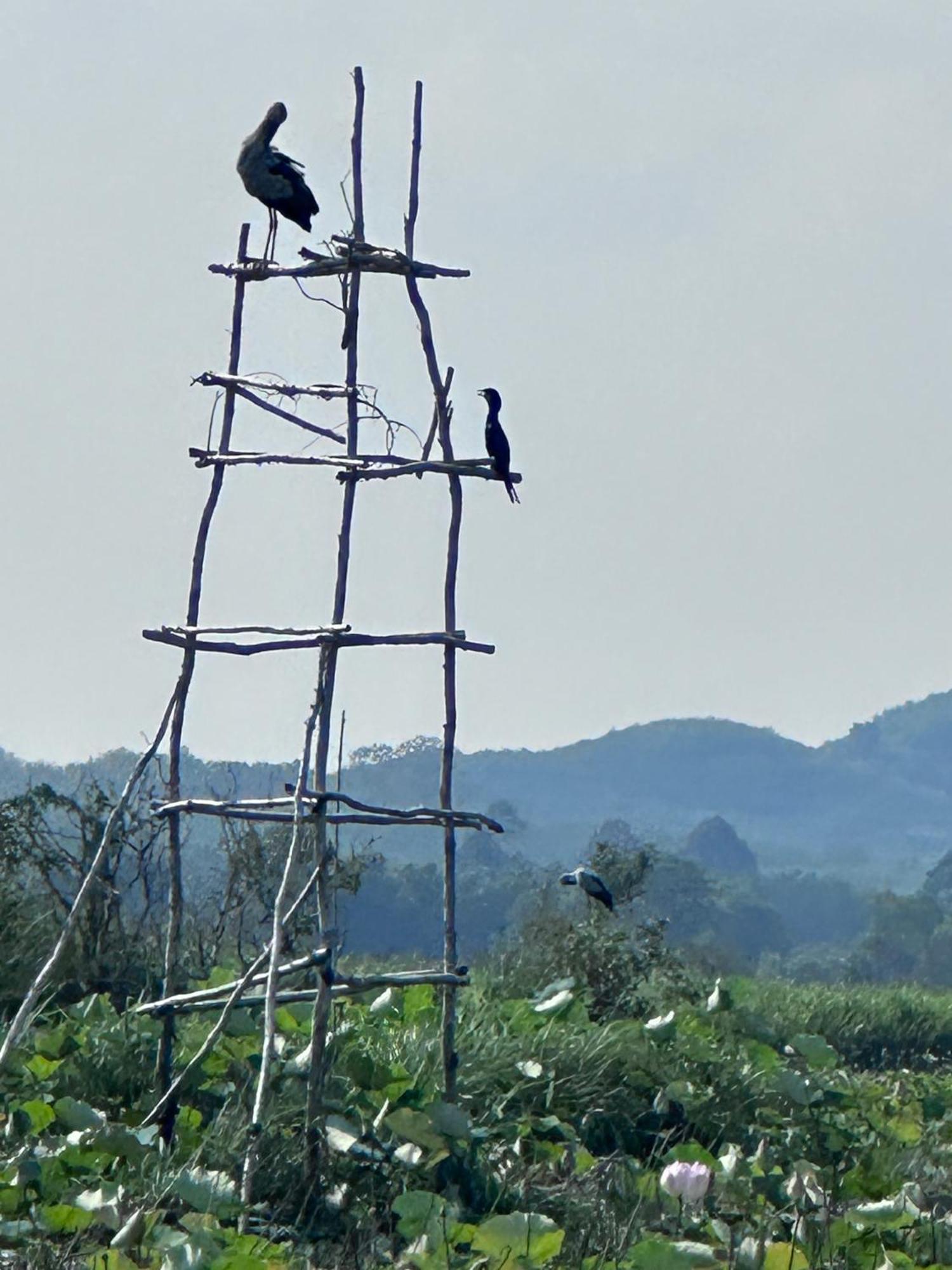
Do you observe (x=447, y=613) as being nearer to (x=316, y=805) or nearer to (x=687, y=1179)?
(x=316, y=805)

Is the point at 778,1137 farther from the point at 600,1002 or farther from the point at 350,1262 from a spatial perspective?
the point at 600,1002

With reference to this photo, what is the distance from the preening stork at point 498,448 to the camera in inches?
257

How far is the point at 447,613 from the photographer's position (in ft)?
21.0

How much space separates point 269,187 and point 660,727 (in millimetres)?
184485

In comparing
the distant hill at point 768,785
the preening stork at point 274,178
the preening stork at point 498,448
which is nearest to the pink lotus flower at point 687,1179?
the preening stork at point 498,448

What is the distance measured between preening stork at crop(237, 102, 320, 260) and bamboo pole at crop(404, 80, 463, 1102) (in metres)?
0.52

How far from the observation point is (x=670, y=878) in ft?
205

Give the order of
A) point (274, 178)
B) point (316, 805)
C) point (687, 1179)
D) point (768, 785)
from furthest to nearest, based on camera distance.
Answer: point (768, 785) → point (274, 178) → point (316, 805) → point (687, 1179)

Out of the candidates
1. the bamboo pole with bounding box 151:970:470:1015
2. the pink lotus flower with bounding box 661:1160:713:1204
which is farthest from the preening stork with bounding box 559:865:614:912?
the pink lotus flower with bounding box 661:1160:713:1204

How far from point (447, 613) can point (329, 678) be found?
55 cm

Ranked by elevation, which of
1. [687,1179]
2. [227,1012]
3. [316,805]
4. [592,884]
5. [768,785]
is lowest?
[687,1179]

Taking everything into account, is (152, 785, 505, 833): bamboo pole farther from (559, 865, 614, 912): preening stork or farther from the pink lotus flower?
(559, 865, 614, 912): preening stork

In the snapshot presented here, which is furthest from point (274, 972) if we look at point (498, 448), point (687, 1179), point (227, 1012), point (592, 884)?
point (592, 884)

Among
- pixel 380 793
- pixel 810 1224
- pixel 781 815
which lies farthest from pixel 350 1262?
pixel 781 815
